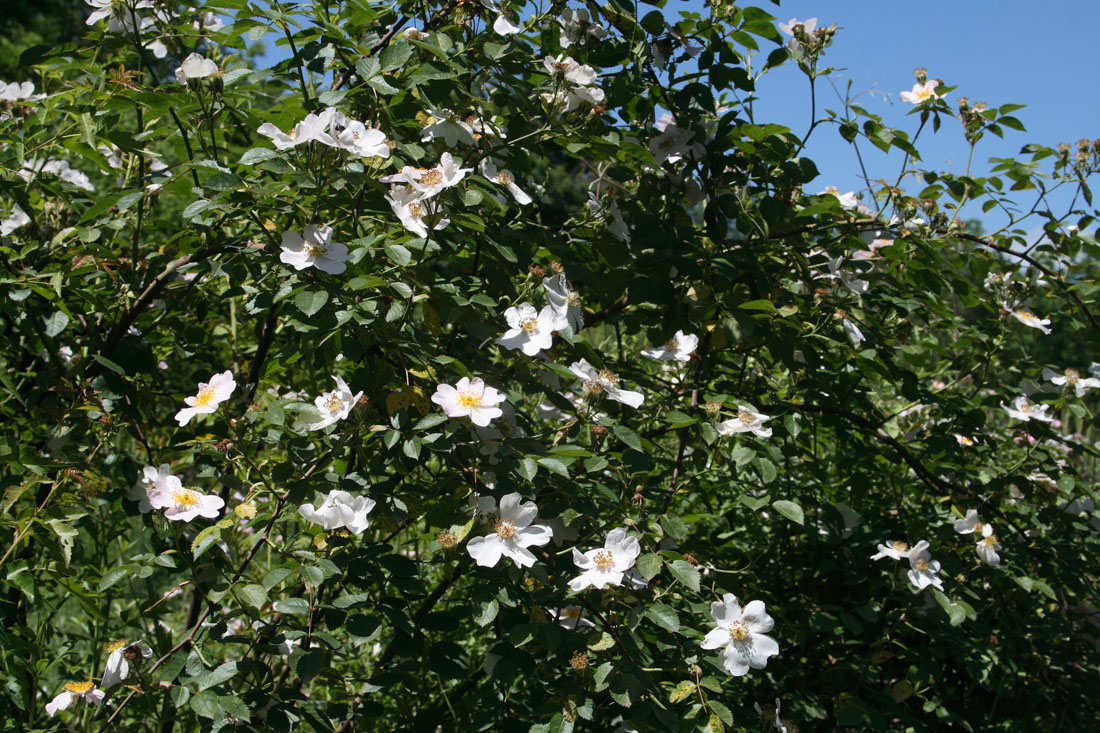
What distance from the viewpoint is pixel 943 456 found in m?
1.77

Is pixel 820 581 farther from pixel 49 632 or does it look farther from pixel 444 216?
pixel 49 632

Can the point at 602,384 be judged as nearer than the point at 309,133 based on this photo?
No

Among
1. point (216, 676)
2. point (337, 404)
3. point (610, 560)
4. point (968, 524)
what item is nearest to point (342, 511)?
point (337, 404)

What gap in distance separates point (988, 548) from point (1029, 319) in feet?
1.79

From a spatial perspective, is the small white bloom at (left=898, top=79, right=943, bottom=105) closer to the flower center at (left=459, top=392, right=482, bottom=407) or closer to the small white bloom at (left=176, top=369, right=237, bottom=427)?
the flower center at (left=459, top=392, right=482, bottom=407)

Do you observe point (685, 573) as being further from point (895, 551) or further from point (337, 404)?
point (895, 551)

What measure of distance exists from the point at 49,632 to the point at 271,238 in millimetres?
1019

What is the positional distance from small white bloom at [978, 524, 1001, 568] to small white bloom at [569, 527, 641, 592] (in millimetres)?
815

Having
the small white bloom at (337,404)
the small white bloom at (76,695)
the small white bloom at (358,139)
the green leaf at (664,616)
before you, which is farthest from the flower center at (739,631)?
the small white bloom at (76,695)

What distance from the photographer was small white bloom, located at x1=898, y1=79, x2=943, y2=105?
176 cm

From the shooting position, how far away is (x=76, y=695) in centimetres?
136

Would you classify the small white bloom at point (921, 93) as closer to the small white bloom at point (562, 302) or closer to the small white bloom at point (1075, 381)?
the small white bloom at point (1075, 381)

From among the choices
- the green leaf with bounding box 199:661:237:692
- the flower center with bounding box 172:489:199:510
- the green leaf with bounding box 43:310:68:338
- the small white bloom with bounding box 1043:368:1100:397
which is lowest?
the green leaf with bounding box 199:661:237:692

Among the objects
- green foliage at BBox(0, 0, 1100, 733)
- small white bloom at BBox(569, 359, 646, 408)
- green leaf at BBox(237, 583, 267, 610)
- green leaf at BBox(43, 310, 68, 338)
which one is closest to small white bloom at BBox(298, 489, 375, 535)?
green foliage at BBox(0, 0, 1100, 733)
